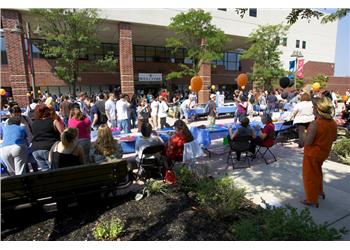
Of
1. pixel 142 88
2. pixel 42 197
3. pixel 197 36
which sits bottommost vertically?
pixel 42 197

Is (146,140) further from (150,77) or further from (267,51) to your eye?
(150,77)

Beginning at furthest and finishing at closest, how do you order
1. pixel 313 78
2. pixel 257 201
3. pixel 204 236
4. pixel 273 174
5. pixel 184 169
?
pixel 313 78, pixel 273 174, pixel 184 169, pixel 257 201, pixel 204 236

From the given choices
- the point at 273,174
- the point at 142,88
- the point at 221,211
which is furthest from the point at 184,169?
the point at 142,88

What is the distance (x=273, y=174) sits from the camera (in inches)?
222

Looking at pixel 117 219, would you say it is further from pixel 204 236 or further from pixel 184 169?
pixel 184 169

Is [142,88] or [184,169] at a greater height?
[142,88]

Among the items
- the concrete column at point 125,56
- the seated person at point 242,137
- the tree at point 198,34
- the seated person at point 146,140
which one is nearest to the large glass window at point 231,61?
the tree at point 198,34

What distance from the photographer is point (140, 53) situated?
29453mm

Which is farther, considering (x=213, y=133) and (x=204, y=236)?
(x=213, y=133)

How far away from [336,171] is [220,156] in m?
2.77

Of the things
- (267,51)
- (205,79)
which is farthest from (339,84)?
(205,79)

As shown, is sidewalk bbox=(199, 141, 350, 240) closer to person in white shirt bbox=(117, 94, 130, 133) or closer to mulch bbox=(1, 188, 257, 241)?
mulch bbox=(1, 188, 257, 241)

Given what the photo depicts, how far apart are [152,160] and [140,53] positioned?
2626 cm

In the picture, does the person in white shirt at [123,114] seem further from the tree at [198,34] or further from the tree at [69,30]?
the tree at [198,34]
